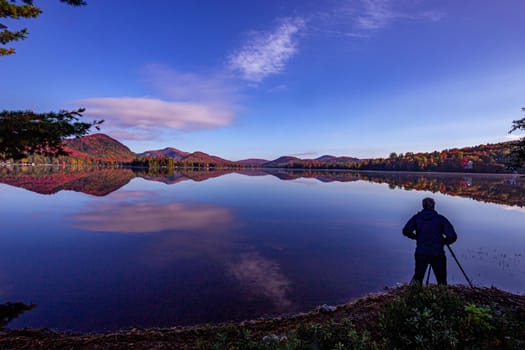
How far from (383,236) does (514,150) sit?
9798mm

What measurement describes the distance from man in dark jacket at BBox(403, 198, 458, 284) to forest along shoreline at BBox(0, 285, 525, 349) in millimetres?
896

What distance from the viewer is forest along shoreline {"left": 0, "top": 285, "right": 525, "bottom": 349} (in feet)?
16.2

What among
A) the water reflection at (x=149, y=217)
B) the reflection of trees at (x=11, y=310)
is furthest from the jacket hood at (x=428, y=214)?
the water reflection at (x=149, y=217)

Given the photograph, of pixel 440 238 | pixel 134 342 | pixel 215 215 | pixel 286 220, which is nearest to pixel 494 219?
pixel 286 220

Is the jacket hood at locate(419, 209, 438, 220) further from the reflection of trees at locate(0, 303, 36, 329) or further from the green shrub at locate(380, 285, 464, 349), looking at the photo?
the reflection of trees at locate(0, 303, 36, 329)

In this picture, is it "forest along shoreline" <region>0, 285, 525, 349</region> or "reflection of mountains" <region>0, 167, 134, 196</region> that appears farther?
"reflection of mountains" <region>0, 167, 134, 196</region>

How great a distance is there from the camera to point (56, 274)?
11.2 metres

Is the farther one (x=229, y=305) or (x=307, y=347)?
(x=229, y=305)

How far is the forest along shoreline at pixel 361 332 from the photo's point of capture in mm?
4945

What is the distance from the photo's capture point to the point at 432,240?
7.66 m

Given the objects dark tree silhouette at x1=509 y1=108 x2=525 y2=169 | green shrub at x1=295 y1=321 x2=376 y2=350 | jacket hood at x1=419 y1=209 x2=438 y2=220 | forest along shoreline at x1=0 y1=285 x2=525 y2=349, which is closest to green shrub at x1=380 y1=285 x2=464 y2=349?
forest along shoreline at x1=0 y1=285 x2=525 y2=349

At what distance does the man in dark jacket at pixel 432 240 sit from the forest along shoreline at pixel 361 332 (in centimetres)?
90

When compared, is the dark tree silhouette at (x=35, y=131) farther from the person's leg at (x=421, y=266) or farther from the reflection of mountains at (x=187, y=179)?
the reflection of mountains at (x=187, y=179)

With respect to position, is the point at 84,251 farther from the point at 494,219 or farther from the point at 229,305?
the point at 494,219
